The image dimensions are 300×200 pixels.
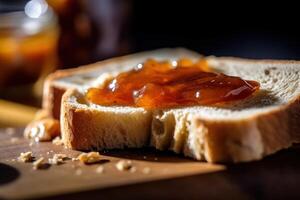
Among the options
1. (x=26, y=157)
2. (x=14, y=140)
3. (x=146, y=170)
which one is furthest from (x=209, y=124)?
(x=14, y=140)

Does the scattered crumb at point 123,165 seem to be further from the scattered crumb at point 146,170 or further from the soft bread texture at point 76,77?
the soft bread texture at point 76,77

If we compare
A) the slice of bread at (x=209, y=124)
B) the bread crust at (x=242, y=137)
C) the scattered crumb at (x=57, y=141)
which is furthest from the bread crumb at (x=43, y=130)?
the bread crust at (x=242, y=137)

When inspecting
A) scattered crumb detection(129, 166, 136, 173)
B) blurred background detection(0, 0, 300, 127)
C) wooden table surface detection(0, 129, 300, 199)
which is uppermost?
blurred background detection(0, 0, 300, 127)

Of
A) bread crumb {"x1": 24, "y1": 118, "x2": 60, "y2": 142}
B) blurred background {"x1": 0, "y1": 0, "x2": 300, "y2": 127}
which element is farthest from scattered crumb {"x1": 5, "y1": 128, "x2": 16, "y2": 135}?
blurred background {"x1": 0, "y1": 0, "x2": 300, "y2": 127}

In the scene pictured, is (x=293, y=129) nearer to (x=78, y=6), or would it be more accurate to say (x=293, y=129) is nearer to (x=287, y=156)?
(x=287, y=156)

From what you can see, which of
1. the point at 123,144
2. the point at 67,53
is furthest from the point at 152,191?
the point at 67,53

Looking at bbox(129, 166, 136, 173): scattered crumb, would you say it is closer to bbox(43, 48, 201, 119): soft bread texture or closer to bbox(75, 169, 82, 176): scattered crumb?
bbox(75, 169, 82, 176): scattered crumb
